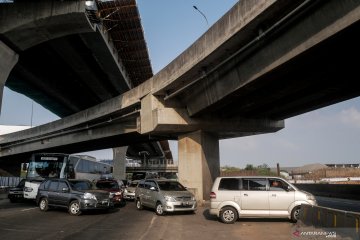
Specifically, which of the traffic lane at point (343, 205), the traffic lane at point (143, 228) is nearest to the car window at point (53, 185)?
the traffic lane at point (143, 228)

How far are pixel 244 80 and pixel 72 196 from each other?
976cm

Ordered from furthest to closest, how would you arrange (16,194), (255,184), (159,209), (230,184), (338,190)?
(338,190), (16,194), (159,209), (230,184), (255,184)

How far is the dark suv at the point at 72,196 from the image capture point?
18.7m

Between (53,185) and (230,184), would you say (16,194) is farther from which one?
(230,184)

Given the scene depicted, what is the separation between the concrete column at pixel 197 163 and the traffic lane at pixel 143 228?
9.04 meters

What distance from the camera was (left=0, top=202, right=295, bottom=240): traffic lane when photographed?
12.1 m

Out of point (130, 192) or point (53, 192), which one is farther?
point (130, 192)

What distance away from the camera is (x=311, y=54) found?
46.5 feet

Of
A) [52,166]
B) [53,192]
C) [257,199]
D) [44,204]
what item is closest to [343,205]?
[257,199]

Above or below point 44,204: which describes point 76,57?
above

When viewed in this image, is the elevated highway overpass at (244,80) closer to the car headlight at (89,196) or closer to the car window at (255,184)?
the car window at (255,184)

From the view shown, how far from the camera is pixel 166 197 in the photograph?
18.7 metres

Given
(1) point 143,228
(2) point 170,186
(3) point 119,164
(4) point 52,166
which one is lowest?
(1) point 143,228

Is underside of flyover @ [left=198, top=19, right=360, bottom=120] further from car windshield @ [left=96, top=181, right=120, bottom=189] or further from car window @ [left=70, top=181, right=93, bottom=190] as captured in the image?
car window @ [left=70, top=181, right=93, bottom=190]
